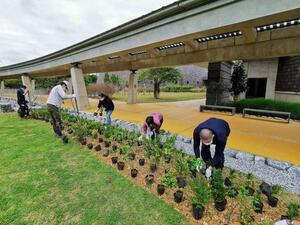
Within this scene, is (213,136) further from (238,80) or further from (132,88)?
(132,88)

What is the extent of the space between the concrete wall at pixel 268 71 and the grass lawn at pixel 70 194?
16.0m

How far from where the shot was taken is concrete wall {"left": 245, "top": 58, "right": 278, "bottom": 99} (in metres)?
15.4

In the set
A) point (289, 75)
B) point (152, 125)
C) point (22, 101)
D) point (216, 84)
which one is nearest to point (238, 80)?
point (216, 84)

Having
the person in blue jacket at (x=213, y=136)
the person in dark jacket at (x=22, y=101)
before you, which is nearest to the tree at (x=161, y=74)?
the person in dark jacket at (x=22, y=101)

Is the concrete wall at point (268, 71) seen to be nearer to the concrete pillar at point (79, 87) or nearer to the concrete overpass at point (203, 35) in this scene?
the concrete overpass at point (203, 35)

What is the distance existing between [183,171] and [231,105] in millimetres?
10288

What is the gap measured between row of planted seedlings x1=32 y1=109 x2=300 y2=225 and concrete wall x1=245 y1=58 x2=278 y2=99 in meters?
14.6

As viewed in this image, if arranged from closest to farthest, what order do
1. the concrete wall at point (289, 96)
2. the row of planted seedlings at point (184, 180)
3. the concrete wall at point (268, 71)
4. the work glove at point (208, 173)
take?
the row of planted seedlings at point (184, 180) < the work glove at point (208, 173) < the concrete wall at point (289, 96) < the concrete wall at point (268, 71)

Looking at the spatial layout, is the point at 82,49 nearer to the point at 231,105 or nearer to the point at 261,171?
the point at 231,105

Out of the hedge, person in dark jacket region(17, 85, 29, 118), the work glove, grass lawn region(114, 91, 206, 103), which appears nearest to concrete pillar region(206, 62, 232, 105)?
the hedge

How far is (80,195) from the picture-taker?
3.19 m

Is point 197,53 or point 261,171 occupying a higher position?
point 197,53

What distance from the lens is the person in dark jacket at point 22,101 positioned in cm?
934

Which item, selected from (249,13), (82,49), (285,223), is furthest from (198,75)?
(285,223)
